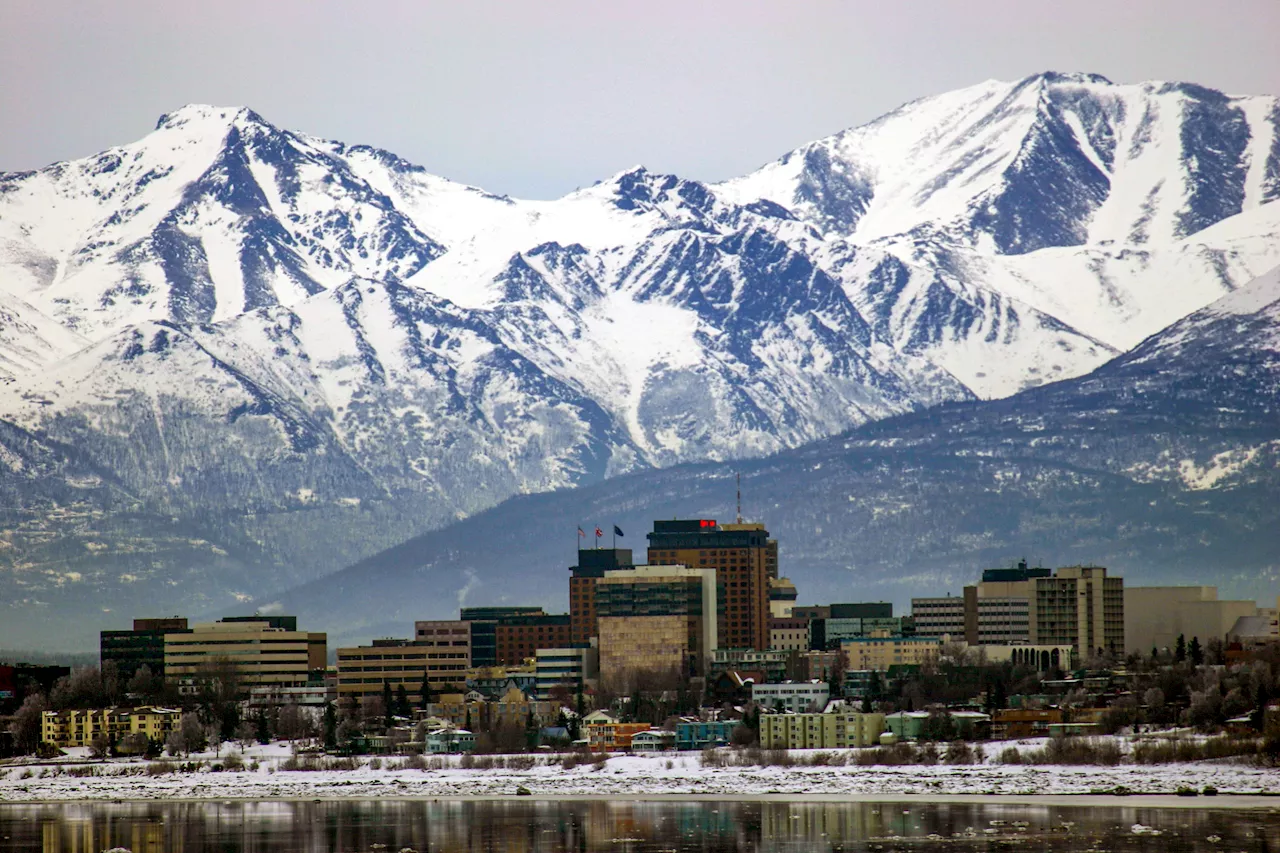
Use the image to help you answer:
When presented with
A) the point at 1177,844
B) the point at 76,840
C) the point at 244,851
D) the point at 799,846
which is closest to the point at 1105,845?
the point at 1177,844

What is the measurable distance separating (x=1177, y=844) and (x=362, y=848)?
49910mm

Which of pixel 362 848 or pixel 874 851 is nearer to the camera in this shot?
pixel 874 851

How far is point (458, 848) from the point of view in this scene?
182 metres

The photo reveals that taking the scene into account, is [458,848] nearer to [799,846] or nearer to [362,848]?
[362,848]

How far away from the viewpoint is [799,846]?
178 meters

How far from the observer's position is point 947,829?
184625 millimetres

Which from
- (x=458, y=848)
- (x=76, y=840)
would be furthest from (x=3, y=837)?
(x=458, y=848)

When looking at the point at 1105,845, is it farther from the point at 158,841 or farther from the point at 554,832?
the point at 158,841

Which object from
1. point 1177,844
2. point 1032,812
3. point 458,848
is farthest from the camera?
point 1032,812

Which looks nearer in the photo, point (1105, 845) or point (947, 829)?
point (1105, 845)

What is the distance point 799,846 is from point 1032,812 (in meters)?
23.2

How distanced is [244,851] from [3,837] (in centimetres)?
2230

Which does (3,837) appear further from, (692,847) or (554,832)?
(692,847)

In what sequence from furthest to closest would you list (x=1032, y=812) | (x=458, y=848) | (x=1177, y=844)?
(x=1032, y=812), (x=458, y=848), (x=1177, y=844)
